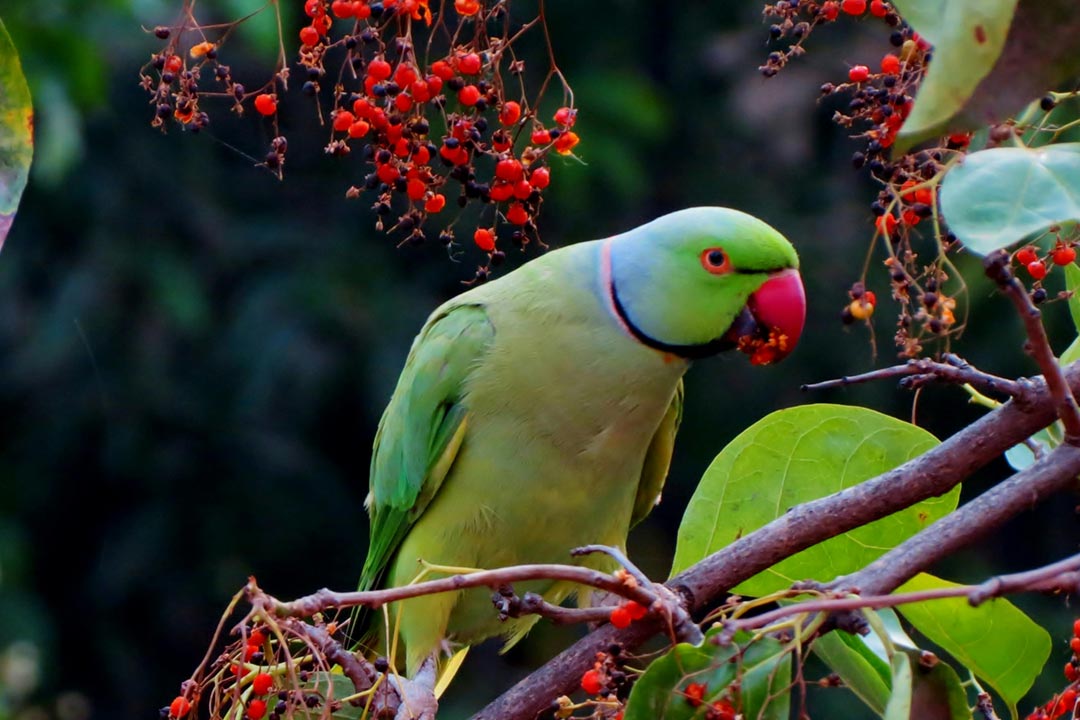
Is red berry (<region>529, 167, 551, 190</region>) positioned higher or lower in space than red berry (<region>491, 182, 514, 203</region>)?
lower

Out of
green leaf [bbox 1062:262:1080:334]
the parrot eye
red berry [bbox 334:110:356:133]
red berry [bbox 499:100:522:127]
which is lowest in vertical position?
the parrot eye

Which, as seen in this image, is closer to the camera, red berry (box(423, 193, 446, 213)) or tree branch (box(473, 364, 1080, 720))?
tree branch (box(473, 364, 1080, 720))

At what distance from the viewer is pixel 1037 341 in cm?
81

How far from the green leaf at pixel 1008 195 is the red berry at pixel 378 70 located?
51 centimetres

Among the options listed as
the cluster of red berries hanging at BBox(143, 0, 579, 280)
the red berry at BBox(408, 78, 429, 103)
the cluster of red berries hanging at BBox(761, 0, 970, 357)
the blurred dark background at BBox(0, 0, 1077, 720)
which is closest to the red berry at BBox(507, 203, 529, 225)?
the cluster of red berries hanging at BBox(143, 0, 579, 280)

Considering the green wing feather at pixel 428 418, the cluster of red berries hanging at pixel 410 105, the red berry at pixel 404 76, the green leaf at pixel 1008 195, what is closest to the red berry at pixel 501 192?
the cluster of red berries hanging at pixel 410 105

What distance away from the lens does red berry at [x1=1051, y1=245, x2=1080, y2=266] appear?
1022 mm

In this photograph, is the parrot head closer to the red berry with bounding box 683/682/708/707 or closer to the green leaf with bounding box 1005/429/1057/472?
the green leaf with bounding box 1005/429/1057/472

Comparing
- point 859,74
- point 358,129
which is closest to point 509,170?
point 358,129

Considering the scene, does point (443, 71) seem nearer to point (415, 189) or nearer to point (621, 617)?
point (415, 189)

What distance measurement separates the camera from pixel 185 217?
15.8 feet

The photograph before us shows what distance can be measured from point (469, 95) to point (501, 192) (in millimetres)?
82

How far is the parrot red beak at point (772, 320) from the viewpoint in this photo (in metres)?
1.49

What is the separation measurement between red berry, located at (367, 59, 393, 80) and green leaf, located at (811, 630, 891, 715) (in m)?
0.57
